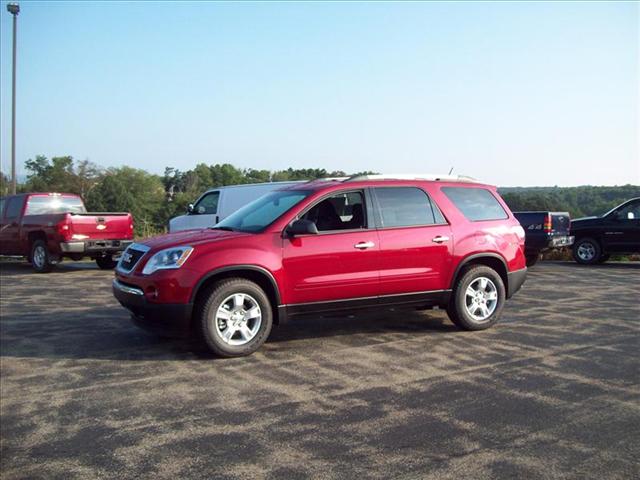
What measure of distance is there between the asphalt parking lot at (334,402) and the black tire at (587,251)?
8654mm

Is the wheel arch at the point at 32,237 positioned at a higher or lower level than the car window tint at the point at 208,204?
lower

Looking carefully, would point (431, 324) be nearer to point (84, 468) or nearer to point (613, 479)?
point (613, 479)

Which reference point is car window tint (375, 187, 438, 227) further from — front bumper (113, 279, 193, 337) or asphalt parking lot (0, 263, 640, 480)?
front bumper (113, 279, 193, 337)

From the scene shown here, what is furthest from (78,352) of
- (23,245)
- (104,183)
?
(104,183)

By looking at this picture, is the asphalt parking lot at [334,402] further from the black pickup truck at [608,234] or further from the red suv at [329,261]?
the black pickup truck at [608,234]

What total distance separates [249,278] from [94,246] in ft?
27.7

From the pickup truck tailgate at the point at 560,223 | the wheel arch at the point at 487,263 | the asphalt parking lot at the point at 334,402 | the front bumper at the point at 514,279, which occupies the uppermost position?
the pickup truck tailgate at the point at 560,223

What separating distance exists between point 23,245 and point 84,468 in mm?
12376

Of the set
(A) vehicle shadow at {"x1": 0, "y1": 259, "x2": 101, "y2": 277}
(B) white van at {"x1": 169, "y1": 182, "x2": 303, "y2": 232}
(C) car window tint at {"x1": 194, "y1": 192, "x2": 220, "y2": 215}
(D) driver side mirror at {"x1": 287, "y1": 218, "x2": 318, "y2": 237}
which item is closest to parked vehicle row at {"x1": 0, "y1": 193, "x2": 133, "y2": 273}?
(A) vehicle shadow at {"x1": 0, "y1": 259, "x2": 101, "y2": 277}

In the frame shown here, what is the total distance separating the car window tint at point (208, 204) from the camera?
48.4ft

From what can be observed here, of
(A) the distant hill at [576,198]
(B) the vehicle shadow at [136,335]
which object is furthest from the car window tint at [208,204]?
(A) the distant hill at [576,198]

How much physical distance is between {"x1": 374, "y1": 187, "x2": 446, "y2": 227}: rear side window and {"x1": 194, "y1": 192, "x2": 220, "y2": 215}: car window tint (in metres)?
8.56

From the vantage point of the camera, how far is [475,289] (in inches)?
278

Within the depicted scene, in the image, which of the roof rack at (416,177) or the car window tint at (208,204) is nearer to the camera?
the roof rack at (416,177)
